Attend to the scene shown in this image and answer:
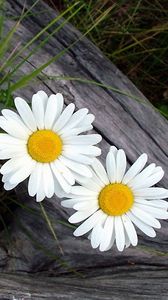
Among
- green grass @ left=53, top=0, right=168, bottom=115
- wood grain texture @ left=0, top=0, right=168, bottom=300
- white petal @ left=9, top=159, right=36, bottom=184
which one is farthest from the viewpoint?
green grass @ left=53, top=0, right=168, bottom=115

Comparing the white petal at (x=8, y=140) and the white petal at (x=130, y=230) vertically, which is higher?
the white petal at (x=8, y=140)

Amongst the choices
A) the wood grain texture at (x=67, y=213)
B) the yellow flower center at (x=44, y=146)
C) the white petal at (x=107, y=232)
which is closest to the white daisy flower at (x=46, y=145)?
the yellow flower center at (x=44, y=146)

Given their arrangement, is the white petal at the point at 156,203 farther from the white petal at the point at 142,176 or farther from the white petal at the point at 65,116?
the white petal at the point at 65,116

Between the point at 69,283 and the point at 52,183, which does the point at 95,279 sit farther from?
the point at 52,183

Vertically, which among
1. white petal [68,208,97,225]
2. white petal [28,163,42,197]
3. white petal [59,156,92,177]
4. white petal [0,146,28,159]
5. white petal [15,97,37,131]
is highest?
white petal [15,97,37,131]

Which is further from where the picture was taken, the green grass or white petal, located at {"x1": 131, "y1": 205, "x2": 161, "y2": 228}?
the green grass

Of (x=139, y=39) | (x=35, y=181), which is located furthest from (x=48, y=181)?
(x=139, y=39)

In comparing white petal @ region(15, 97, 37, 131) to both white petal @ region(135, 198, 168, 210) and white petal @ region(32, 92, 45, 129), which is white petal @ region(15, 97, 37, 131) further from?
white petal @ region(135, 198, 168, 210)

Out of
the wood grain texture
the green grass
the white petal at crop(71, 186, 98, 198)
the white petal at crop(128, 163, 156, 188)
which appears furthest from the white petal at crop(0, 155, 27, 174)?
the green grass

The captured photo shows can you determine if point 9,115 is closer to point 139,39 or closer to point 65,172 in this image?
point 65,172
